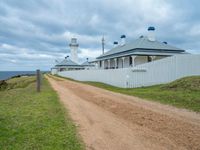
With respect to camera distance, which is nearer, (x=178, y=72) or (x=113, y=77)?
(x=178, y=72)

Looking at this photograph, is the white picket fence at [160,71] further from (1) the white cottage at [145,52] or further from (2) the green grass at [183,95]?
(1) the white cottage at [145,52]

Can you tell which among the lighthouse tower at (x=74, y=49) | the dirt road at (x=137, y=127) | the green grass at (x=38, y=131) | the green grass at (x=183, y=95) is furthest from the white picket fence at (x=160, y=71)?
the lighthouse tower at (x=74, y=49)

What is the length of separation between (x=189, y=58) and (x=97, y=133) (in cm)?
1658

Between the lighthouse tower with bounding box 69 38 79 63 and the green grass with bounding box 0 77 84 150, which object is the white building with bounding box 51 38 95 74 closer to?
the lighthouse tower with bounding box 69 38 79 63

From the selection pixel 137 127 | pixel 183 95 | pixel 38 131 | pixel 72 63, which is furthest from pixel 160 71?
pixel 72 63

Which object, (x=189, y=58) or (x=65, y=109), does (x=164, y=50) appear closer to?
(x=189, y=58)

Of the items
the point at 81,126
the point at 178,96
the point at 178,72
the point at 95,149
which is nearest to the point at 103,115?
the point at 81,126

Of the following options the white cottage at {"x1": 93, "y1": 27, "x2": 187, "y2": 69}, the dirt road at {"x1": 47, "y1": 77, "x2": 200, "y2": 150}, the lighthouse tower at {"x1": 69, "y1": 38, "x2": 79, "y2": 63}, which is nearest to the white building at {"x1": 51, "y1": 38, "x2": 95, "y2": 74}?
the lighthouse tower at {"x1": 69, "y1": 38, "x2": 79, "y2": 63}

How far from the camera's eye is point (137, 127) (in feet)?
24.2

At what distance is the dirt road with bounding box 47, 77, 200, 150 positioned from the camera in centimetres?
577

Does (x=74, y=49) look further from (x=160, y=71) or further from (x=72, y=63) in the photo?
(x=160, y=71)

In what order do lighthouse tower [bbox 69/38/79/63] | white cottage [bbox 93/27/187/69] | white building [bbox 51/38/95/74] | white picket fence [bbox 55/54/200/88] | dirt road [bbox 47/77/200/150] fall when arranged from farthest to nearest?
lighthouse tower [bbox 69/38/79/63]
white building [bbox 51/38/95/74]
white cottage [bbox 93/27/187/69]
white picket fence [bbox 55/54/200/88]
dirt road [bbox 47/77/200/150]

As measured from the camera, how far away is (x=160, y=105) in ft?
37.2

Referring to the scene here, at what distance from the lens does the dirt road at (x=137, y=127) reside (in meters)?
5.77
